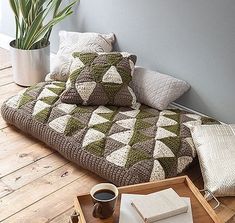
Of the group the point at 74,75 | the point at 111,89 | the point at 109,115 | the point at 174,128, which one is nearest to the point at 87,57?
the point at 74,75

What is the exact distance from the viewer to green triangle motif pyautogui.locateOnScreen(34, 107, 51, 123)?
2180 millimetres

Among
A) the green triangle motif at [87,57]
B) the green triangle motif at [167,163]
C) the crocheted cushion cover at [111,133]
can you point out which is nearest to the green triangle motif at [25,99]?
the crocheted cushion cover at [111,133]

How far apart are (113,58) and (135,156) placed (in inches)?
24.9

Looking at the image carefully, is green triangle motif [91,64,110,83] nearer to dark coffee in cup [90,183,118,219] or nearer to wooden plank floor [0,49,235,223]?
wooden plank floor [0,49,235,223]

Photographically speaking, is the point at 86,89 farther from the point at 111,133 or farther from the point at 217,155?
the point at 217,155

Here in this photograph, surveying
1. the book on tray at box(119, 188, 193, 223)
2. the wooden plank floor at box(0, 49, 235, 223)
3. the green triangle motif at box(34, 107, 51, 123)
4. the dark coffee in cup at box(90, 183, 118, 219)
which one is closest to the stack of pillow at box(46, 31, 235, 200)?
the green triangle motif at box(34, 107, 51, 123)

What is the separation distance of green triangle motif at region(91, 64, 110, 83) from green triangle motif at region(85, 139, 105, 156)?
0.39m

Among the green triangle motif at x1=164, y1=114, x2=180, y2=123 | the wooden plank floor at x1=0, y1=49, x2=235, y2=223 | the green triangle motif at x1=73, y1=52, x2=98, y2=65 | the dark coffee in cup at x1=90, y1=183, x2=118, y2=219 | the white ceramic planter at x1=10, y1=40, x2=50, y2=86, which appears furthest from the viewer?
the white ceramic planter at x1=10, y1=40, x2=50, y2=86

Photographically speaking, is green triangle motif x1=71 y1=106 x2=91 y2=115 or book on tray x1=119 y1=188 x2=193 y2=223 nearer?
book on tray x1=119 y1=188 x2=193 y2=223

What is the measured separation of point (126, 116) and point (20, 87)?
886 mm

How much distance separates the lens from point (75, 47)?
2.58m

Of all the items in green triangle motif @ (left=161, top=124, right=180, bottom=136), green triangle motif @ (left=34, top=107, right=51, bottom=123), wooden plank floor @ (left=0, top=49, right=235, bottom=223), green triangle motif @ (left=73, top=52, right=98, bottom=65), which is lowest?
wooden plank floor @ (left=0, top=49, right=235, bottom=223)

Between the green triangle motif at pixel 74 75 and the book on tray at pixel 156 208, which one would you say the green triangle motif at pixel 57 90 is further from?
the book on tray at pixel 156 208

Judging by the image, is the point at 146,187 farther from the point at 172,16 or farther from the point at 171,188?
the point at 172,16
